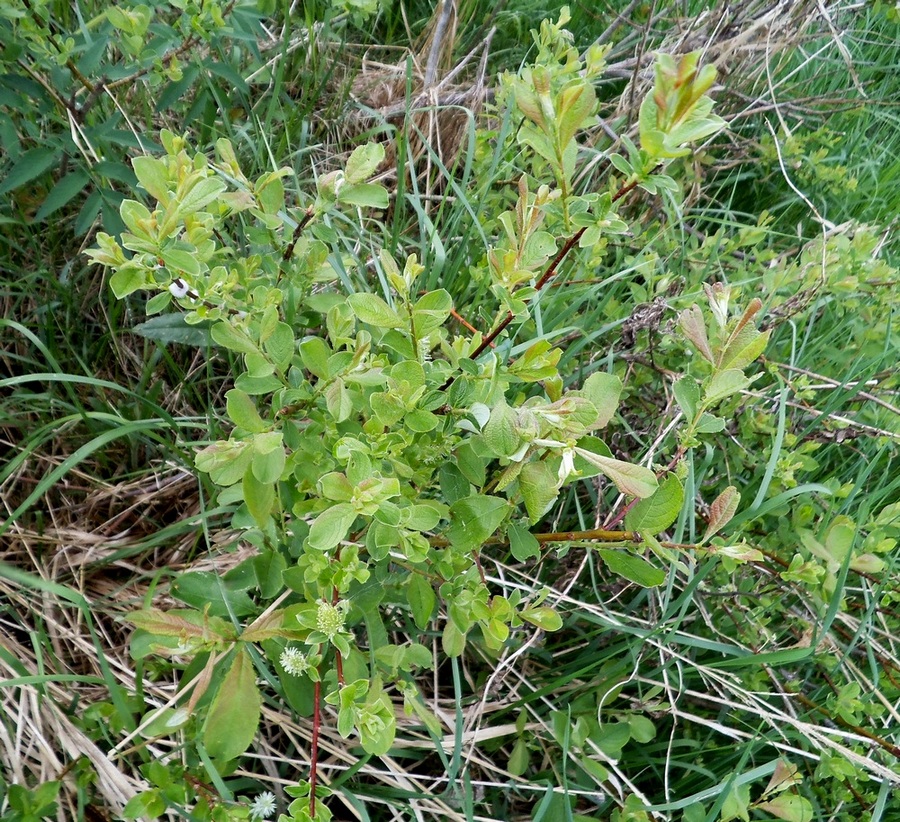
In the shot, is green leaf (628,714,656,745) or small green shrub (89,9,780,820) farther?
green leaf (628,714,656,745)

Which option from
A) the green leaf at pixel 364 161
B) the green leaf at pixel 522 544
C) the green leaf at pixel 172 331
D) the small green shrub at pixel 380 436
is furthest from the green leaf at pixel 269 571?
the green leaf at pixel 364 161

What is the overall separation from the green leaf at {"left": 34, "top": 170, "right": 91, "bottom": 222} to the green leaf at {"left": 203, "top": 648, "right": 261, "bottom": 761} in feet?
3.26

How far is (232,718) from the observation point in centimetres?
89

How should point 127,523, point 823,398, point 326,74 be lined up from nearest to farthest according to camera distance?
point 127,523, point 823,398, point 326,74

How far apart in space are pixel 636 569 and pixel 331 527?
386mm

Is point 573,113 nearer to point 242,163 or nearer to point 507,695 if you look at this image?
point 507,695

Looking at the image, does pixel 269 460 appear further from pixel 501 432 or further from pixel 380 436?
pixel 501 432

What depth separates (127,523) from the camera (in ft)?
4.78

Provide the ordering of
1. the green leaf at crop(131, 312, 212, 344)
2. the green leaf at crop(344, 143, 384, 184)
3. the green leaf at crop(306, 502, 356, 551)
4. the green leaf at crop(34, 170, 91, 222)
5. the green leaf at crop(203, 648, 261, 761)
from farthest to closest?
1. the green leaf at crop(34, 170, 91, 222)
2. the green leaf at crop(131, 312, 212, 344)
3. the green leaf at crop(344, 143, 384, 184)
4. the green leaf at crop(203, 648, 261, 761)
5. the green leaf at crop(306, 502, 356, 551)

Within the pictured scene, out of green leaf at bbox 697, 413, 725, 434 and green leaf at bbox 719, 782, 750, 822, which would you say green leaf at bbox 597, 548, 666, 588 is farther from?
Answer: green leaf at bbox 719, 782, 750, 822

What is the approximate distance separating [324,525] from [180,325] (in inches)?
26.6

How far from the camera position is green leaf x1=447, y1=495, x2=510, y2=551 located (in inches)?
35.2

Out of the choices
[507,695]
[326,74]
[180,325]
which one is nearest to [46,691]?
[180,325]

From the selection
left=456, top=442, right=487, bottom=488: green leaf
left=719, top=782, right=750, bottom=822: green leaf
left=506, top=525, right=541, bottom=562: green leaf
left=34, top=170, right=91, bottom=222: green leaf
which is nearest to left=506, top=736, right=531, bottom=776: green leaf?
left=719, top=782, right=750, bottom=822: green leaf
